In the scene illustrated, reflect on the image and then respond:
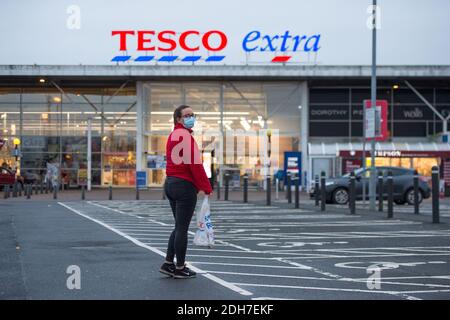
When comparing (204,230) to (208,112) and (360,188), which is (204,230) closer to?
(360,188)

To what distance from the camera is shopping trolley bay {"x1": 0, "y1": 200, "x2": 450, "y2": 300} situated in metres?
7.09

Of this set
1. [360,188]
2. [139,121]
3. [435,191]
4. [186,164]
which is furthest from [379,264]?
[139,121]

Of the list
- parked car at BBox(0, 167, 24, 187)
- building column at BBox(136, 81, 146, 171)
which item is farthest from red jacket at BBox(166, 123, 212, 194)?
building column at BBox(136, 81, 146, 171)

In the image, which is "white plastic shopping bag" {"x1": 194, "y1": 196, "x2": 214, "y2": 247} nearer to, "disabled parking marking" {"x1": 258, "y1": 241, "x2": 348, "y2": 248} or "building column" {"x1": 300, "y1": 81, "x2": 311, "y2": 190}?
"disabled parking marking" {"x1": 258, "y1": 241, "x2": 348, "y2": 248}

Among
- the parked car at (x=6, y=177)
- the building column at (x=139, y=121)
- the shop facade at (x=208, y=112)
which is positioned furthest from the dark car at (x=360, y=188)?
the building column at (x=139, y=121)

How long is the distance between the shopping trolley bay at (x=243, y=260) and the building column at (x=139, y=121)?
2817 centimetres

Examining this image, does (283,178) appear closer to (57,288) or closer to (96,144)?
(96,144)

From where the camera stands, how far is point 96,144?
48.4 m

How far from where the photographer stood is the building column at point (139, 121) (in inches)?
1778

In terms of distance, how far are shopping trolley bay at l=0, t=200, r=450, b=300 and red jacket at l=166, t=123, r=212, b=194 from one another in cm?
107

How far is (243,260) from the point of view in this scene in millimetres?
9664

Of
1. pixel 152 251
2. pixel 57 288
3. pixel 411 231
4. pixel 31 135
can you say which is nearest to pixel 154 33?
pixel 31 135

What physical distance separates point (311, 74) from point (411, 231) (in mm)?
29605

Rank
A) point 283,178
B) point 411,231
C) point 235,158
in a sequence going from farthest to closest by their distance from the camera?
point 235,158 < point 283,178 < point 411,231
